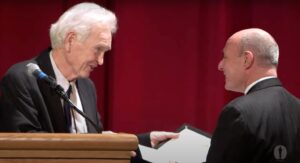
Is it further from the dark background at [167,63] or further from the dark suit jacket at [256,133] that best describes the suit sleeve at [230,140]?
the dark background at [167,63]

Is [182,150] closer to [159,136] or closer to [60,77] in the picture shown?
[159,136]

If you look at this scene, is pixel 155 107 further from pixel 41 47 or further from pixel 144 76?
pixel 41 47

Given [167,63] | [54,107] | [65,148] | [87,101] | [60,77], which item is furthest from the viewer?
[167,63]

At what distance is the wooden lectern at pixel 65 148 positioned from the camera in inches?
49.9

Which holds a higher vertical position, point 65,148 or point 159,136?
point 65,148

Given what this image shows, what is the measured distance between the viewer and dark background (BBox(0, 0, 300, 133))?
3227mm

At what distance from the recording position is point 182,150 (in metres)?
2.48

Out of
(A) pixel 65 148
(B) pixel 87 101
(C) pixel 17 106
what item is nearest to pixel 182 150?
(B) pixel 87 101

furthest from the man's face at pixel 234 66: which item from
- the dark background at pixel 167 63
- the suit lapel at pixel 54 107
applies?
the dark background at pixel 167 63

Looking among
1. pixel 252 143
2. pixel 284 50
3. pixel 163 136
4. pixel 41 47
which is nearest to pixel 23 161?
pixel 252 143

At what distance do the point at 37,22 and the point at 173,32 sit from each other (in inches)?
27.1

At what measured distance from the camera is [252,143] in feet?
6.08

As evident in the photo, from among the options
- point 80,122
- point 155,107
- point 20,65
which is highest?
point 20,65

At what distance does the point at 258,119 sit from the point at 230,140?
107mm
